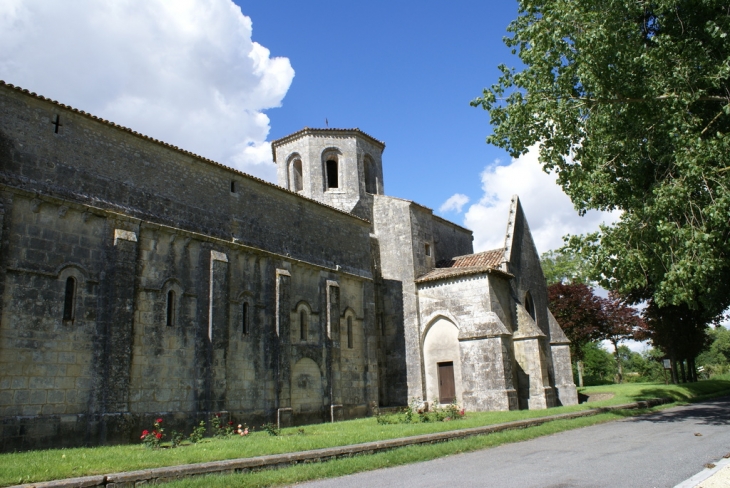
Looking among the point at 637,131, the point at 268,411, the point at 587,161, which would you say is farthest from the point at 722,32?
the point at 268,411

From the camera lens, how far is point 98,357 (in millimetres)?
13328

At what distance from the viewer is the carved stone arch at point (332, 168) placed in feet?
89.7

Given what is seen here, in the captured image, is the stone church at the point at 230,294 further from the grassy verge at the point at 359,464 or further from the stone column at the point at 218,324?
the grassy verge at the point at 359,464

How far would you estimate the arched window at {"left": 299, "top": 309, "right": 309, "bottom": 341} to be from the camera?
19647 millimetres

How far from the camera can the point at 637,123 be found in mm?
13773

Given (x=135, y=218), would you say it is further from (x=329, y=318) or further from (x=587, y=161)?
(x=587, y=161)

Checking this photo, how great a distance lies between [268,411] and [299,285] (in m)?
4.57

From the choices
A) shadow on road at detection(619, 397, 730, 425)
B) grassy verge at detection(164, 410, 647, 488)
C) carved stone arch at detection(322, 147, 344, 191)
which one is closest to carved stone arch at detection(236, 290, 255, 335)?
grassy verge at detection(164, 410, 647, 488)

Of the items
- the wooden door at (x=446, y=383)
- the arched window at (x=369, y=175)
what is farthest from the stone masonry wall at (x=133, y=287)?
the arched window at (x=369, y=175)

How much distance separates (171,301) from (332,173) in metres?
14.4

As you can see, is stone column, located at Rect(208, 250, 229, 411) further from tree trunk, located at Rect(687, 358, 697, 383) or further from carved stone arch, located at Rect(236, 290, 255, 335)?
tree trunk, located at Rect(687, 358, 697, 383)

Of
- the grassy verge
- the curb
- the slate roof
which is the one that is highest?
the slate roof

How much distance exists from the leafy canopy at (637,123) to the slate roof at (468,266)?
7.47m

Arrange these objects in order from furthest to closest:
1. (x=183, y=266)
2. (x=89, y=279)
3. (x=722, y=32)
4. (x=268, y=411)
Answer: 1. (x=268, y=411)
2. (x=183, y=266)
3. (x=89, y=279)
4. (x=722, y=32)
